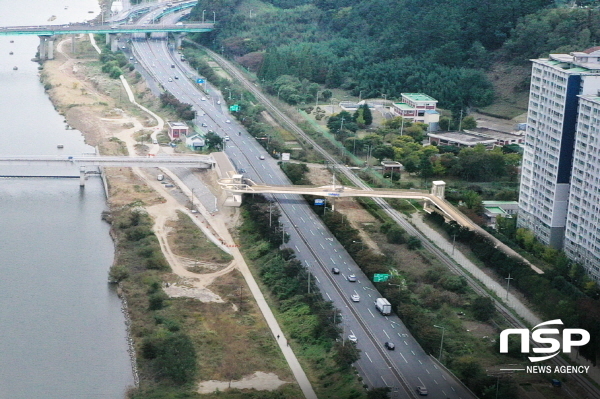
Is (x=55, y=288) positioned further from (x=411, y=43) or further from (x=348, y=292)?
(x=411, y=43)

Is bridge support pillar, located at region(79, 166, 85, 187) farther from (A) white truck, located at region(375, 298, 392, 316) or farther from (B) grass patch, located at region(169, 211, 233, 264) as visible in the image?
(A) white truck, located at region(375, 298, 392, 316)

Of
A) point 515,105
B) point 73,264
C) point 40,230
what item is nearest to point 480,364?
point 73,264

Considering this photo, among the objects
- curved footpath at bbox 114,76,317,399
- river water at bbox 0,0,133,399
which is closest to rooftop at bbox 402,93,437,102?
curved footpath at bbox 114,76,317,399

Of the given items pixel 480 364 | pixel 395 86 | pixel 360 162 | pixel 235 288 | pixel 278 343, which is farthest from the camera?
pixel 395 86

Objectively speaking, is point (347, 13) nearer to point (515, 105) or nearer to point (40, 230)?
point (515, 105)
